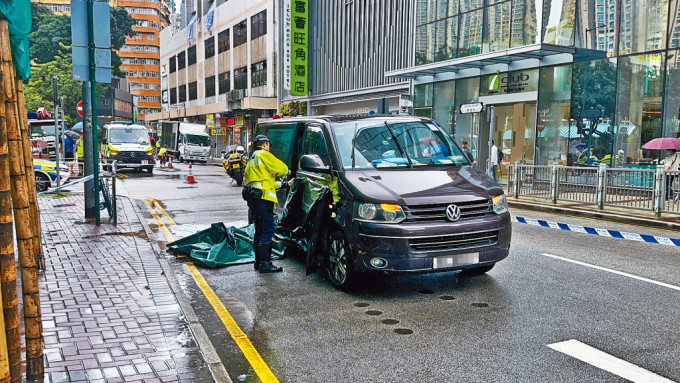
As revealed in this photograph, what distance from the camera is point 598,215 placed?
43.0 feet

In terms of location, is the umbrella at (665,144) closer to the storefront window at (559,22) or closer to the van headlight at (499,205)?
the storefront window at (559,22)

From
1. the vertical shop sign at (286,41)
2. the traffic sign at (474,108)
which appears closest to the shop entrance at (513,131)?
the traffic sign at (474,108)

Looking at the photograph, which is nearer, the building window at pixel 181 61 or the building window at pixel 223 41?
the building window at pixel 223 41

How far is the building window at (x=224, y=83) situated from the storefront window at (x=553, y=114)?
1544 inches

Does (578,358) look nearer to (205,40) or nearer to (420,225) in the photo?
(420,225)

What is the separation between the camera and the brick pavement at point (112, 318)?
161 inches

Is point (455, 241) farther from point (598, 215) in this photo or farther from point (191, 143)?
point (191, 143)

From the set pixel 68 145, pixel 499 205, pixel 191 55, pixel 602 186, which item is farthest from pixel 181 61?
pixel 499 205

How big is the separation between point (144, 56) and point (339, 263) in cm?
11810

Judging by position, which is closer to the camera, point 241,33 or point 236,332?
point 236,332

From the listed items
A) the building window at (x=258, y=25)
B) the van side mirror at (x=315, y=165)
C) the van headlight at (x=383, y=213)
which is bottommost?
the van headlight at (x=383, y=213)

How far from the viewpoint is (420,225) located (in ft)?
18.9

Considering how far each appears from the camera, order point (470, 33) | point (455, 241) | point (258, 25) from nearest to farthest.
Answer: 1. point (455, 241)
2. point (470, 33)
3. point (258, 25)

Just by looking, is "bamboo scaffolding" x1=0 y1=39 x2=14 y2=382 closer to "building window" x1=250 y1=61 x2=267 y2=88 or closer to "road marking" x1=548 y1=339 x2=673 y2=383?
"road marking" x1=548 y1=339 x2=673 y2=383
